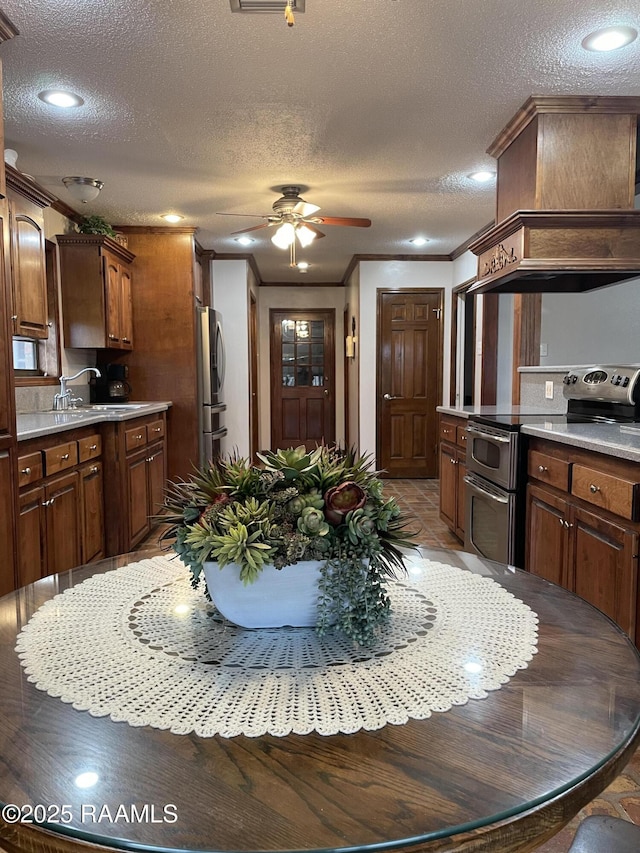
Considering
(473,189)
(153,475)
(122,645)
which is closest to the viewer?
(122,645)

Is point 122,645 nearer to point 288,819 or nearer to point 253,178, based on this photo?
point 288,819

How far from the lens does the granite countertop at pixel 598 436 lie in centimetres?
185

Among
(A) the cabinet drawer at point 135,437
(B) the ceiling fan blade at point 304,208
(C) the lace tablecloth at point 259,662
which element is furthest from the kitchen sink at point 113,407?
(C) the lace tablecloth at point 259,662

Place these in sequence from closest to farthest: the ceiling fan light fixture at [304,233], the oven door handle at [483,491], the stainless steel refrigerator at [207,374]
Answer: the oven door handle at [483,491]
the ceiling fan light fixture at [304,233]
the stainless steel refrigerator at [207,374]

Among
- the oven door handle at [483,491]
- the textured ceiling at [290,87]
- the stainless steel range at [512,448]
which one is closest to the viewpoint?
the textured ceiling at [290,87]

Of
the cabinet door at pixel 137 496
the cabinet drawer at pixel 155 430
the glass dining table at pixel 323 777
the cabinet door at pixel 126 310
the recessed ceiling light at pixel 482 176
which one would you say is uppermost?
the recessed ceiling light at pixel 482 176

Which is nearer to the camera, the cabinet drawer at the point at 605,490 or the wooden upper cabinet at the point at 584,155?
the cabinet drawer at the point at 605,490

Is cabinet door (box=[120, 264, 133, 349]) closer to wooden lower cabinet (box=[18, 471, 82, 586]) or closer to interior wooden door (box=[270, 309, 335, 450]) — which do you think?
wooden lower cabinet (box=[18, 471, 82, 586])

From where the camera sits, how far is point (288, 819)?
1.58 ft

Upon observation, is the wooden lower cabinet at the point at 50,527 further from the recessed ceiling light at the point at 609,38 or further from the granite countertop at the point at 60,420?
the recessed ceiling light at the point at 609,38

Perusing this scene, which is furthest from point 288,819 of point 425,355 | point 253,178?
point 425,355

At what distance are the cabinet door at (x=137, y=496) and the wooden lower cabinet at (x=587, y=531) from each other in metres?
2.35

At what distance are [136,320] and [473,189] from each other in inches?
117

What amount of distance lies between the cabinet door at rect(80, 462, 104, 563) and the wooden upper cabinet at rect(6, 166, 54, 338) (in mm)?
837
